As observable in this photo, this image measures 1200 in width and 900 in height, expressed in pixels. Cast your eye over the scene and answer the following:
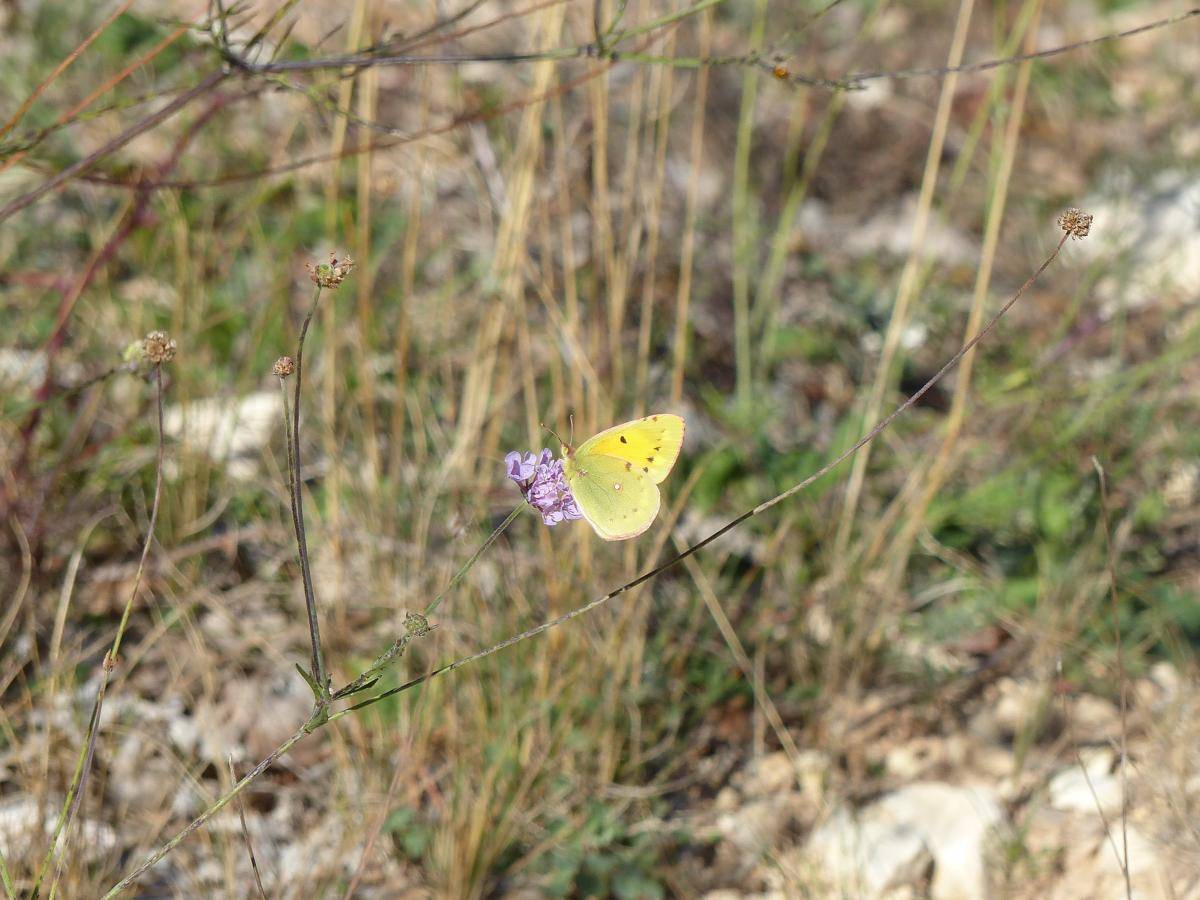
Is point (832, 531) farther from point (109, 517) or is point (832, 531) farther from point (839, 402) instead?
point (109, 517)

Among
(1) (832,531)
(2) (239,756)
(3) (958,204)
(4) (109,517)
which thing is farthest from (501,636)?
(3) (958,204)

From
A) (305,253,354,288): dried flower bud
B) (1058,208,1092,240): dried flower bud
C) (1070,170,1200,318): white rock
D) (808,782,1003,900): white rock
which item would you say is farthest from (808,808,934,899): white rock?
(1070,170,1200,318): white rock

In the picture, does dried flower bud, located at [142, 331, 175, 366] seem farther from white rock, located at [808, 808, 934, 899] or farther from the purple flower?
white rock, located at [808, 808, 934, 899]

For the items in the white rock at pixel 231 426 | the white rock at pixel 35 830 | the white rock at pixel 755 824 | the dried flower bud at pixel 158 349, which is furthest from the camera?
the white rock at pixel 231 426

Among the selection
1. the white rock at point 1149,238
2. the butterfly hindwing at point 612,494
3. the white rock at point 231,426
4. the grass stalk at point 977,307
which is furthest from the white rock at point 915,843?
the white rock at point 1149,238

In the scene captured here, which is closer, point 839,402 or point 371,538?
point 371,538

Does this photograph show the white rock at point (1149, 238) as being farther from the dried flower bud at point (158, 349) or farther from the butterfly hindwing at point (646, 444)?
the dried flower bud at point (158, 349)
